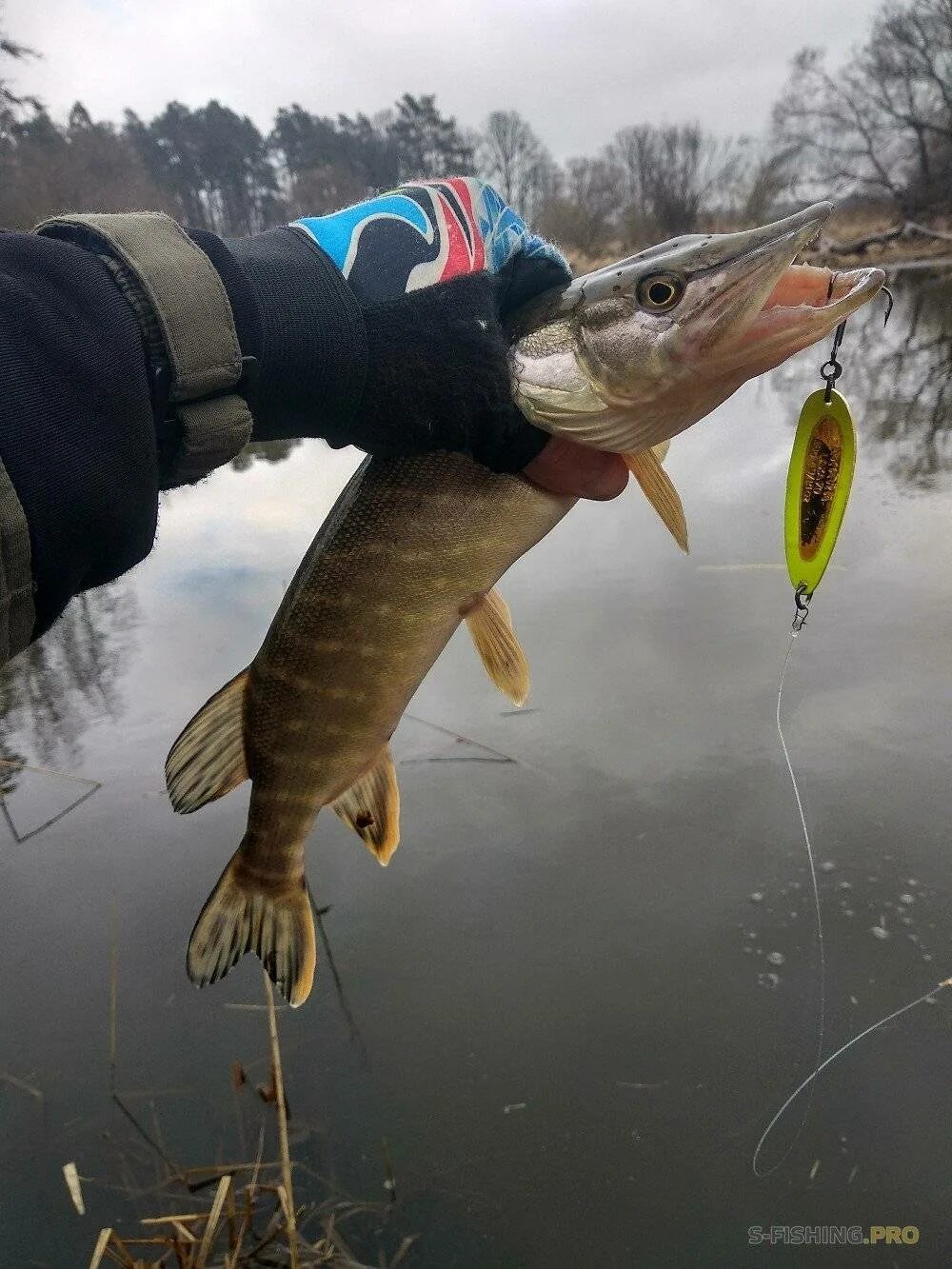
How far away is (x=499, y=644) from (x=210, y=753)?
2.04ft

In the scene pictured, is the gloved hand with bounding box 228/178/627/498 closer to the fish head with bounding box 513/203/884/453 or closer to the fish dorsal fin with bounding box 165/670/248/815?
the fish head with bounding box 513/203/884/453

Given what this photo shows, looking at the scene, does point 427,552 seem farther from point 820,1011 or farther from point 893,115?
point 893,115

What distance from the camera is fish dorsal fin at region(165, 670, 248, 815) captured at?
1635mm

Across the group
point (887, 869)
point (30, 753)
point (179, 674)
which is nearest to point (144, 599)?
point (179, 674)

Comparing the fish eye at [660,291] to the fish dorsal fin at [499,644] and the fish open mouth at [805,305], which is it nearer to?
the fish open mouth at [805,305]

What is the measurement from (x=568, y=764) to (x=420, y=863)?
2.13 ft

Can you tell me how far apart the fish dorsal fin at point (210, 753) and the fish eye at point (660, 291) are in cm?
100

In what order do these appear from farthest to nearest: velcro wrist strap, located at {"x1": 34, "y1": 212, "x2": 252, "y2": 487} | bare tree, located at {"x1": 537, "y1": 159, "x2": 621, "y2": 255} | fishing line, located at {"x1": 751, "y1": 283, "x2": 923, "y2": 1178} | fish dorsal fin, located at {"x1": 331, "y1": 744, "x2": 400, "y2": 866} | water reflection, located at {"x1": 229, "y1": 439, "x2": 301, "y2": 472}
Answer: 1. bare tree, located at {"x1": 537, "y1": 159, "x2": 621, "y2": 255}
2. water reflection, located at {"x1": 229, "y1": 439, "x2": 301, "y2": 472}
3. fish dorsal fin, located at {"x1": 331, "y1": 744, "x2": 400, "y2": 866}
4. fishing line, located at {"x1": 751, "y1": 283, "x2": 923, "y2": 1178}
5. velcro wrist strap, located at {"x1": 34, "y1": 212, "x2": 252, "y2": 487}

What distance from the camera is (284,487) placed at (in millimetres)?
6625

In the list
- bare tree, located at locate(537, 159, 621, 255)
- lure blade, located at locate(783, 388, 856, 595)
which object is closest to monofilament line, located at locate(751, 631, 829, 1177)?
lure blade, located at locate(783, 388, 856, 595)

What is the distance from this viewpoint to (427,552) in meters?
1.53

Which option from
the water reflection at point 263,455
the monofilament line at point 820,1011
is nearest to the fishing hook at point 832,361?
the monofilament line at point 820,1011

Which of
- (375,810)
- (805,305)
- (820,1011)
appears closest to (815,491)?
(805,305)

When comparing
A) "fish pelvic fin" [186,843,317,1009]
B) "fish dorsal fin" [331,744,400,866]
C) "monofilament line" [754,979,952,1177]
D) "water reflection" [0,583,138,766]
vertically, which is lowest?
"monofilament line" [754,979,952,1177]
